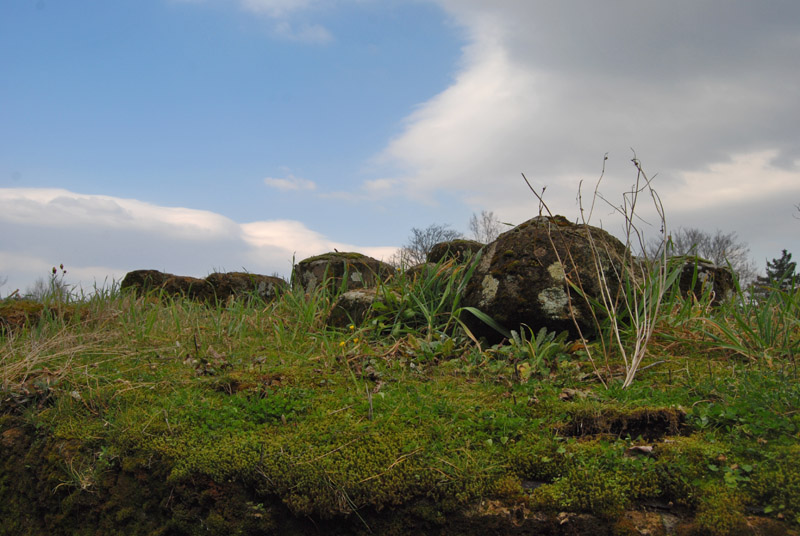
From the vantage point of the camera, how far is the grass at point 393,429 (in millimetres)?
2670

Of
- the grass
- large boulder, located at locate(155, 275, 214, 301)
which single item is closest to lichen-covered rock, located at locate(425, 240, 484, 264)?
the grass

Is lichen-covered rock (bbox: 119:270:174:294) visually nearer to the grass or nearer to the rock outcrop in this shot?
the rock outcrop

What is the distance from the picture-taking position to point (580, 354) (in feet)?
15.2

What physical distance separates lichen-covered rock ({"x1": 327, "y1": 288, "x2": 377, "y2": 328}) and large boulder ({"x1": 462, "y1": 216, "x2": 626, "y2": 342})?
1.20 m

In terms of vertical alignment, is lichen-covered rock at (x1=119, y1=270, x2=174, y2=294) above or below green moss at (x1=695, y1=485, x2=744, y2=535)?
above

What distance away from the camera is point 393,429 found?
3143 mm

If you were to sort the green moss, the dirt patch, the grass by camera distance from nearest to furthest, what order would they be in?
the green moss
the grass
the dirt patch

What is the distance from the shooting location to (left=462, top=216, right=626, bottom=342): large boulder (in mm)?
4809

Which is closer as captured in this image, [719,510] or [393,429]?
[719,510]

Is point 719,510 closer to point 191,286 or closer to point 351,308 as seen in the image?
point 351,308

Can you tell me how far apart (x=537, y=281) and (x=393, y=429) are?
227 cm

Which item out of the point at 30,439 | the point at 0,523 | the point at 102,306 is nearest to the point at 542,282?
the point at 30,439

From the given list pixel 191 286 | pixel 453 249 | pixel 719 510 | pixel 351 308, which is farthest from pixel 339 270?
pixel 719 510

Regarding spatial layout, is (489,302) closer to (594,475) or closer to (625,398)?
(625,398)
